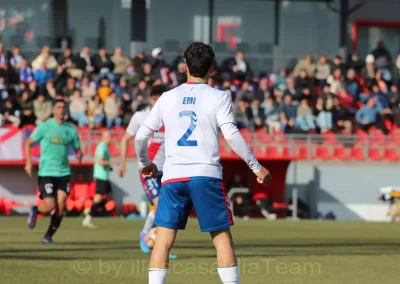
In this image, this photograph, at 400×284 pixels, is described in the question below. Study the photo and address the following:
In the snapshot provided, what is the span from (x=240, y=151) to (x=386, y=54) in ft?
94.6

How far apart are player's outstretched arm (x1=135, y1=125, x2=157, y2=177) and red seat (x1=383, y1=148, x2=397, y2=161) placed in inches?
846

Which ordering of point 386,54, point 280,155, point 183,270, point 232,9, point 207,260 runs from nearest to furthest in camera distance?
point 183,270 → point 207,260 → point 280,155 → point 386,54 → point 232,9

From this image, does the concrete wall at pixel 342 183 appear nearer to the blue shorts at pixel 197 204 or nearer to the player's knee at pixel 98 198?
the player's knee at pixel 98 198

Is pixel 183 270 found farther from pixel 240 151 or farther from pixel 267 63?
pixel 267 63

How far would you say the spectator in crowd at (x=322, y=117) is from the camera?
30409mm

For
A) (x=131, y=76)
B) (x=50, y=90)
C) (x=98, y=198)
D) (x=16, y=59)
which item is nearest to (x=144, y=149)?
(x=98, y=198)

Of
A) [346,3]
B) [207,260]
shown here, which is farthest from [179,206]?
[346,3]

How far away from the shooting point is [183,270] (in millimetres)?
12273

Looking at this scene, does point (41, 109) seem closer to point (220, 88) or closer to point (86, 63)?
point (86, 63)

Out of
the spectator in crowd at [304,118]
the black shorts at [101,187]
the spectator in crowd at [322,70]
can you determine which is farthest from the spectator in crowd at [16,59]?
the spectator in crowd at [322,70]

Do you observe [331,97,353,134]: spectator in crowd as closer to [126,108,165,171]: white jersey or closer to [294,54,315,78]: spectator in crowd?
[294,54,315,78]: spectator in crowd

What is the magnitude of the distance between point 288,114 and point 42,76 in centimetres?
693

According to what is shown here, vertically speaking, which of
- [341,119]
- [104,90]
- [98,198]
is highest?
[104,90]

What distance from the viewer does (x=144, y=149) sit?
28.1ft
